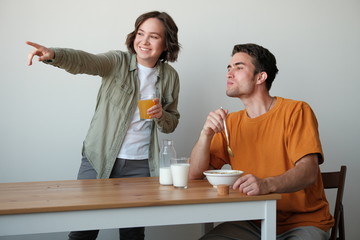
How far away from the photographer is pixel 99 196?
138cm

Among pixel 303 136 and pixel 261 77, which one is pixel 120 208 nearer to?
pixel 303 136

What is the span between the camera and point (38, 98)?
2484mm

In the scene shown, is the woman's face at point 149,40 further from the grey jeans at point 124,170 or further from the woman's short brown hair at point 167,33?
the grey jeans at point 124,170

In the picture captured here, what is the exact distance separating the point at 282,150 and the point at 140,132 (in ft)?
2.29

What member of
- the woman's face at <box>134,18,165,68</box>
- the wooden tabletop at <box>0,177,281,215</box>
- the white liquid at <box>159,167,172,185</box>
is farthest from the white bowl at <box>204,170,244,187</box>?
the woman's face at <box>134,18,165,68</box>

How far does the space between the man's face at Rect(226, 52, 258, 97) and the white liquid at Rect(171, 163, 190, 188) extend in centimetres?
47

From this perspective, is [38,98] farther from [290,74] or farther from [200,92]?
[290,74]

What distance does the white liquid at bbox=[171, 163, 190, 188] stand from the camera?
1520 millimetres

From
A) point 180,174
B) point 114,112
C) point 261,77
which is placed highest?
point 261,77

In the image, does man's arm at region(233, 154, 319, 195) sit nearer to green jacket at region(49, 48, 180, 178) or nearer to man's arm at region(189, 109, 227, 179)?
man's arm at region(189, 109, 227, 179)

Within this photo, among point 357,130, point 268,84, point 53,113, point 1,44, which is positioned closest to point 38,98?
point 53,113

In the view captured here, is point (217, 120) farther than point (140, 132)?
No

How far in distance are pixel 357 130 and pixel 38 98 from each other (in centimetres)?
204

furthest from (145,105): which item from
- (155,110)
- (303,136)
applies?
Answer: (303,136)
